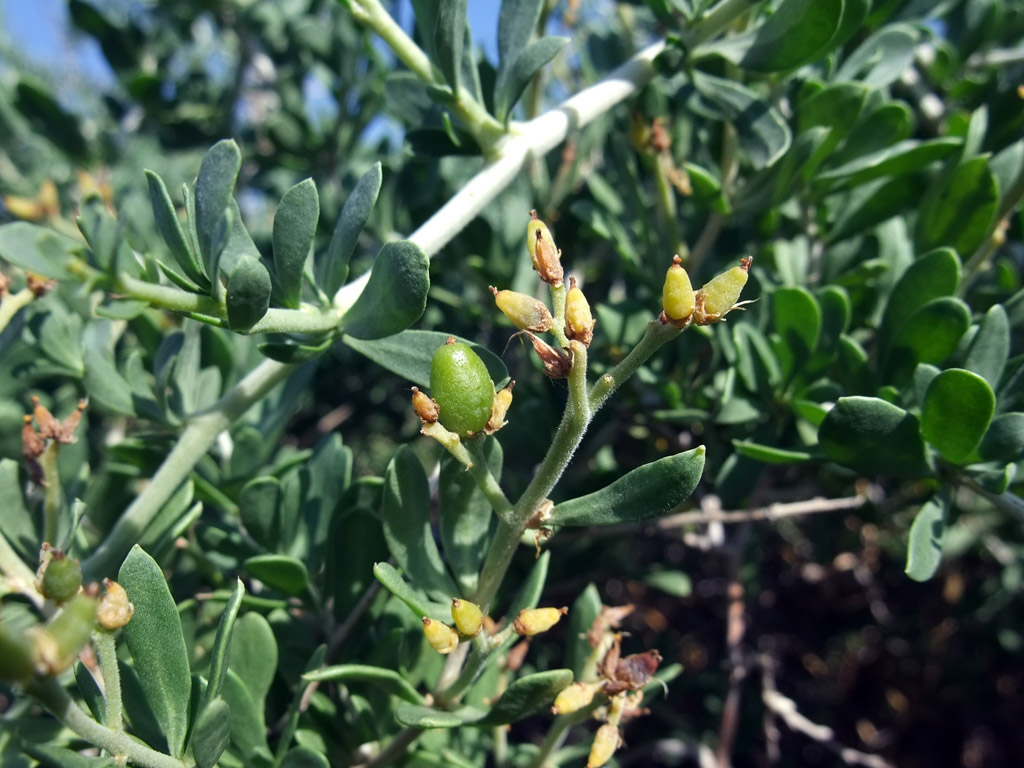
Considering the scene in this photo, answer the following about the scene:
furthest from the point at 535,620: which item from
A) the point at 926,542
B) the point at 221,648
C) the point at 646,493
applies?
the point at 926,542

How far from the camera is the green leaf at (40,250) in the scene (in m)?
0.76

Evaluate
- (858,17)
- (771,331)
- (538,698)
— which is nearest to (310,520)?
(538,698)

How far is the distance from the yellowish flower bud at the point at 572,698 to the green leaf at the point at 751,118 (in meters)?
0.79

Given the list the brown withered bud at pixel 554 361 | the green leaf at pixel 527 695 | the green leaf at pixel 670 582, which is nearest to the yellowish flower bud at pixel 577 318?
the brown withered bud at pixel 554 361

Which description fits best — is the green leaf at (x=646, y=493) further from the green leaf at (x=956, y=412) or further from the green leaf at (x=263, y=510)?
the green leaf at (x=263, y=510)

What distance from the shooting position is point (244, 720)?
101cm

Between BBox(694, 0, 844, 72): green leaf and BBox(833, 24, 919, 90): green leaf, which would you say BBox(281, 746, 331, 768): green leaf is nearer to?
BBox(694, 0, 844, 72): green leaf

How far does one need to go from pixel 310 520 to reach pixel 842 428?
747 millimetres

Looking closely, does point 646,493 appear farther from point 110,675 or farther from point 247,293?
point 110,675

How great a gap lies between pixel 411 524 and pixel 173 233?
422mm

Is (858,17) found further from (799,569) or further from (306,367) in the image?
(799,569)

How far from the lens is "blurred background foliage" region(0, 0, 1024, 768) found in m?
1.22

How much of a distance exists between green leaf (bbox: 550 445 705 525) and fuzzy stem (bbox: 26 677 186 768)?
1.58 feet

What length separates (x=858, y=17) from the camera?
3.83ft
